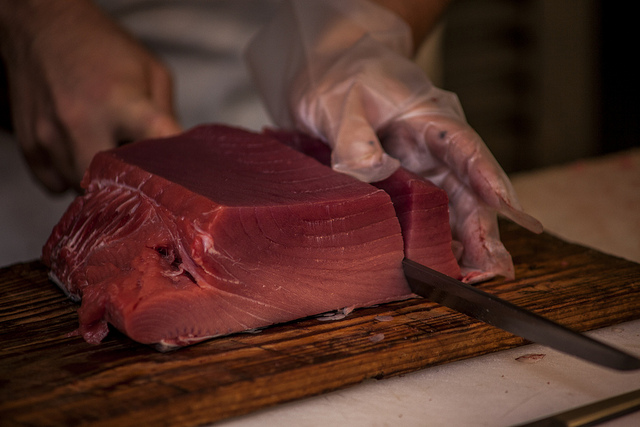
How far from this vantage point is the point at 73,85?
3.05 metres

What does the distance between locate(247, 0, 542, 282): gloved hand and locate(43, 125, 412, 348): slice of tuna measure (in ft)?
0.73

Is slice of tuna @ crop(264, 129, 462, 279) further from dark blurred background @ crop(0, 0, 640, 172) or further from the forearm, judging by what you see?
dark blurred background @ crop(0, 0, 640, 172)

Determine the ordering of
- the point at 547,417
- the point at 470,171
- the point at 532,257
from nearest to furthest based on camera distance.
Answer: the point at 547,417 < the point at 470,171 < the point at 532,257

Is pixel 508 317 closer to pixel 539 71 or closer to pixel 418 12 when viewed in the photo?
pixel 418 12

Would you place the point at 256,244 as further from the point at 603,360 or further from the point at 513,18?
the point at 513,18

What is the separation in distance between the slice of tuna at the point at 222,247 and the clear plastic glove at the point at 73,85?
65cm

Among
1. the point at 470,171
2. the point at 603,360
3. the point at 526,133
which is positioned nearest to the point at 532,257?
the point at 470,171

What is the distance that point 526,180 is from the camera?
3.88 meters

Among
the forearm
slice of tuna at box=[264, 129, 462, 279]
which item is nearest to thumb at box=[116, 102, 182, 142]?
slice of tuna at box=[264, 129, 462, 279]

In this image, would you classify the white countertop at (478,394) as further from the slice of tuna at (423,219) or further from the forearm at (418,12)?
the forearm at (418,12)

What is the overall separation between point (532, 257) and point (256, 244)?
1113 millimetres

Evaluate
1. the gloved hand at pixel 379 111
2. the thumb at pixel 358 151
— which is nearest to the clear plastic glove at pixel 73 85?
the gloved hand at pixel 379 111

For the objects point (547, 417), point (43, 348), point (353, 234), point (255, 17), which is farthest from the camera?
point (255, 17)

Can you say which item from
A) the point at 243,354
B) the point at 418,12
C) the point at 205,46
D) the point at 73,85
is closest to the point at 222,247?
the point at 243,354
